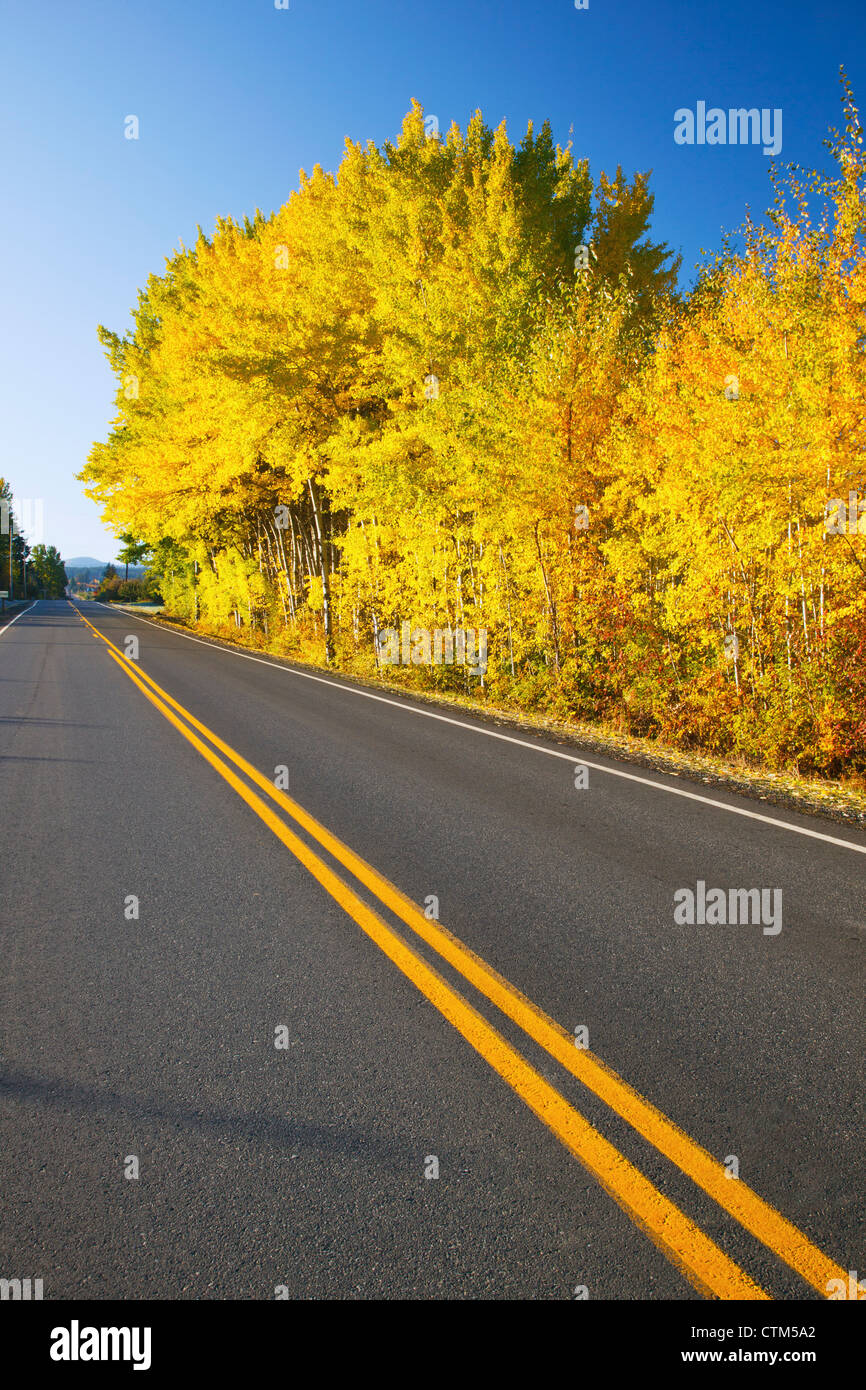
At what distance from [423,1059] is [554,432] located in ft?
34.7

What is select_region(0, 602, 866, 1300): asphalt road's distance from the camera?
2.23 m

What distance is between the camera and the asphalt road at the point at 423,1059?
2.23 m

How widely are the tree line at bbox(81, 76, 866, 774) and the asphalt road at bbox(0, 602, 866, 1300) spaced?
3728 millimetres

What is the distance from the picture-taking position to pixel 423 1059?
3.12 m

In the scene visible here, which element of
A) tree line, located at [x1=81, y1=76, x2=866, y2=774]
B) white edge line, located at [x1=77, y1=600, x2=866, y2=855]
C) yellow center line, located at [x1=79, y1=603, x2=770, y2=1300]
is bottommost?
yellow center line, located at [x1=79, y1=603, x2=770, y2=1300]

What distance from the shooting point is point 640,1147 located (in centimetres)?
262

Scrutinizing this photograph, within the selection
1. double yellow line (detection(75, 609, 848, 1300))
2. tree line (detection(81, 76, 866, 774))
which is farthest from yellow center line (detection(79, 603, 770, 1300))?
tree line (detection(81, 76, 866, 774))

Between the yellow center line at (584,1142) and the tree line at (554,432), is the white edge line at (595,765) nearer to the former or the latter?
the tree line at (554,432)

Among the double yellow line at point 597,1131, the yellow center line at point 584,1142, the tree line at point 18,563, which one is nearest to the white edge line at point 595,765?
the double yellow line at point 597,1131

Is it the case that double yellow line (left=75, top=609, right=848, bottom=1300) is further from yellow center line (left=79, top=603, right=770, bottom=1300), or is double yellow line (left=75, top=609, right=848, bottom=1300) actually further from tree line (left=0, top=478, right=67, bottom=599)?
tree line (left=0, top=478, right=67, bottom=599)

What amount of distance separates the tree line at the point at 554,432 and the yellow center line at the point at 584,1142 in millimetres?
6432
